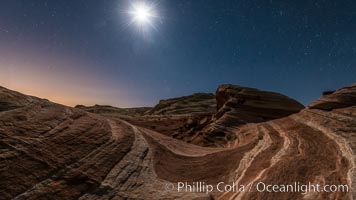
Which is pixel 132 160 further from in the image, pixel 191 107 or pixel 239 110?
pixel 191 107

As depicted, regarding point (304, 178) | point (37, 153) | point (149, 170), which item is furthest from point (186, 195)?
point (37, 153)

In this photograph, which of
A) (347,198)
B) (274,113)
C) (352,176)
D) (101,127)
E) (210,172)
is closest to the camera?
(347,198)

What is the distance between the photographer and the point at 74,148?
34.7 feet

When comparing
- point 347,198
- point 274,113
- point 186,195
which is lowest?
point 186,195

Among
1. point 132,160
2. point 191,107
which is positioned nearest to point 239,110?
point 132,160

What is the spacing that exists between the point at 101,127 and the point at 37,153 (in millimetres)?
4736

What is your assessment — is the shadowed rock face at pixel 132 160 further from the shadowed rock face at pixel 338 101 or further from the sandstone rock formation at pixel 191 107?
the sandstone rock formation at pixel 191 107

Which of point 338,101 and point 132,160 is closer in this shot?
point 132,160

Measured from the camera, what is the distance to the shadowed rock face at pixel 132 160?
27.6ft

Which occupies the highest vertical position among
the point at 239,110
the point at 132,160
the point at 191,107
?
the point at 191,107

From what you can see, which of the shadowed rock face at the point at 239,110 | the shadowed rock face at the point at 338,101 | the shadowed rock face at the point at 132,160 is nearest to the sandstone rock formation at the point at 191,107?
the shadowed rock face at the point at 239,110

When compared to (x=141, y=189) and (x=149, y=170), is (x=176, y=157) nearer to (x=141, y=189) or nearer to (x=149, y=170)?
(x=149, y=170)

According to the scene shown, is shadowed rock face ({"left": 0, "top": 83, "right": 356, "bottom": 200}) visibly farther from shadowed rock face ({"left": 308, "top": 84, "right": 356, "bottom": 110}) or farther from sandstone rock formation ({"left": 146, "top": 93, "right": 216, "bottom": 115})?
sandstone rock formation ({"left": 146, "top": 93, "right": 216, "bottom": 115})

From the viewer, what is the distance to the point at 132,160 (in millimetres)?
11422
